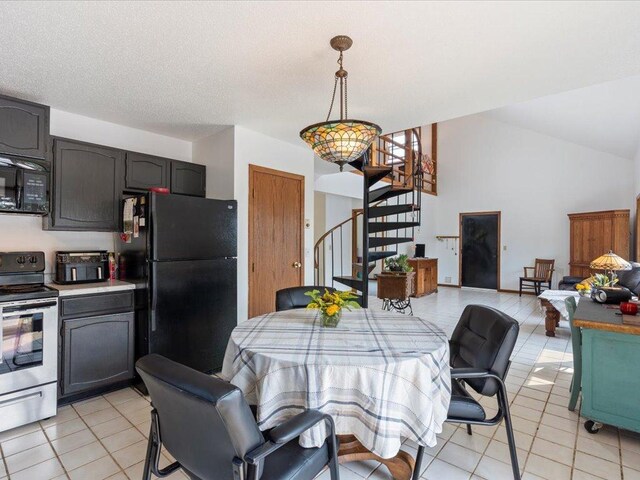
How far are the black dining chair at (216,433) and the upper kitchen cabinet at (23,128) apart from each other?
2.38m

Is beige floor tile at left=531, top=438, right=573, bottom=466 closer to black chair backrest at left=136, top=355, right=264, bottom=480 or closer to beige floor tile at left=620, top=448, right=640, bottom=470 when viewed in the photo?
beige floor tile at left=620, top=448, right=640, bottom=470

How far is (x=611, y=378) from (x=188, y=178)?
12.9 feet

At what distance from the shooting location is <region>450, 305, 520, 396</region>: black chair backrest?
1.68 metres

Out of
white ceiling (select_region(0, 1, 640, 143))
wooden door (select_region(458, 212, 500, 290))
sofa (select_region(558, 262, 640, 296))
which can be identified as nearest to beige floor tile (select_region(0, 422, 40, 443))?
white ceiling (select_region(0, 1, 640, 143))

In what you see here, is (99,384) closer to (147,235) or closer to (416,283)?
(147,235)

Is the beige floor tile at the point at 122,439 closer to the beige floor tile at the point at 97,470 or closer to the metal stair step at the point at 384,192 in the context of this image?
the beige floor tile at the point at 97,470

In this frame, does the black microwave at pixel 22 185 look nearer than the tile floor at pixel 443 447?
No

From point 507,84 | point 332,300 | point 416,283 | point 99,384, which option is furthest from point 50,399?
point 416,283

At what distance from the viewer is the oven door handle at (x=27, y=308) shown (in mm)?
2223

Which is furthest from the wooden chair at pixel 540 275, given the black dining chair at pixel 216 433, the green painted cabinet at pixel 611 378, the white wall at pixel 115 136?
the black dining chair at pixel 216 433

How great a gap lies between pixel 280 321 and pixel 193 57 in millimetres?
1768

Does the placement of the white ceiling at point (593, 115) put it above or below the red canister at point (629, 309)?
above

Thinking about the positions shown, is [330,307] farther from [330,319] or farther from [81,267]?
[81,267]

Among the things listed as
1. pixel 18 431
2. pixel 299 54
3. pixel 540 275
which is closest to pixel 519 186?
pixel 540 275
